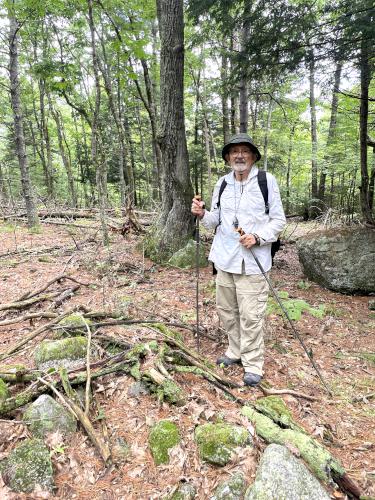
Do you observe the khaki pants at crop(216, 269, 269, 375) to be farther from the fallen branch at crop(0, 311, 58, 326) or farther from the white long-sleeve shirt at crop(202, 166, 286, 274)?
the fallen branch at crop(0, 311, 58, 326)

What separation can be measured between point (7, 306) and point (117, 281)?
207 centimetres

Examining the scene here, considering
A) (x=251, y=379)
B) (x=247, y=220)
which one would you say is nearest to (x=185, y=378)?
(x=251, y=379)

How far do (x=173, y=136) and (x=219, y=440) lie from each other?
21.8 feet

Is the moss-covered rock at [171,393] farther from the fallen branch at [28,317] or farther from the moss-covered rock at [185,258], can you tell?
the moss-covered rock at [185,258]

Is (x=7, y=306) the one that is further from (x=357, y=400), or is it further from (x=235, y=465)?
(x=357, y=400)

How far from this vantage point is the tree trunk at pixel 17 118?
37.5ft

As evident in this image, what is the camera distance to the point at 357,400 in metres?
3.58

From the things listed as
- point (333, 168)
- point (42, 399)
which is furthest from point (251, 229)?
point (333, 168)

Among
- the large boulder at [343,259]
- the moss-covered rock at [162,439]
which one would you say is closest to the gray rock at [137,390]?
the moss-covered rock at [162,439]

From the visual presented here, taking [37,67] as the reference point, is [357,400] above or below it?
below

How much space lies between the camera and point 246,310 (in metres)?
3.63

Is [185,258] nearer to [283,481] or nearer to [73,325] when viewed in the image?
[73,325]

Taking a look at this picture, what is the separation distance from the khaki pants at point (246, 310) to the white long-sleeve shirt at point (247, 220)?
15 cm

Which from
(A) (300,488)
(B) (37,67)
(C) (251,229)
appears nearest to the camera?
(A) (300,488)
